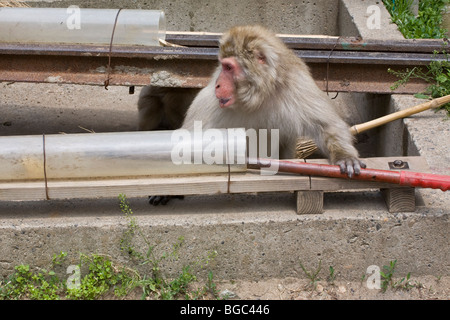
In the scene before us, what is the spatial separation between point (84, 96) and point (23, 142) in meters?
3.47

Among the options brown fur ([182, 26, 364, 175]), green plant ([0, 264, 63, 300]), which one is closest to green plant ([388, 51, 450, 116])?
brown fur ([182, 26, 364, 175])

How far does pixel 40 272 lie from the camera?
380 centimetres

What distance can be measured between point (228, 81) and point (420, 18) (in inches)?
161

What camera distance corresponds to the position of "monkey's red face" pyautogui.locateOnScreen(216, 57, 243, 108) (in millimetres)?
3922

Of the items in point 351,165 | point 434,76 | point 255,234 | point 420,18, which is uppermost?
point 420,18

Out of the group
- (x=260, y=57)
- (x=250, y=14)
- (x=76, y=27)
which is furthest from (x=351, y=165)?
(x=250, y=14)

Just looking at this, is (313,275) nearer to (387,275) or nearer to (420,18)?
(387,275)

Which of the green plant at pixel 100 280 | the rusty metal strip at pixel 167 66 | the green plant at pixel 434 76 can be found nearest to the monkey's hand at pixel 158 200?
the green plant at pixel 100 280

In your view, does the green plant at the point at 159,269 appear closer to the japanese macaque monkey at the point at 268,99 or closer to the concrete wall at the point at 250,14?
the japanese macaque monkey at the point at 268,99

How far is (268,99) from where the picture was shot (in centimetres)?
413

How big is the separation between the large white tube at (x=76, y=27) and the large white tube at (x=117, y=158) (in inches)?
62.2

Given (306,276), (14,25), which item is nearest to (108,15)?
(14,25)

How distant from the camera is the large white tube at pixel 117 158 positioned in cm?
380

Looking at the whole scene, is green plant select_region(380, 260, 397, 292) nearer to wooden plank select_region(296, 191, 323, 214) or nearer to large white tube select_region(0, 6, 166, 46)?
wooden plank select_region(296, 191, 323, 214)
